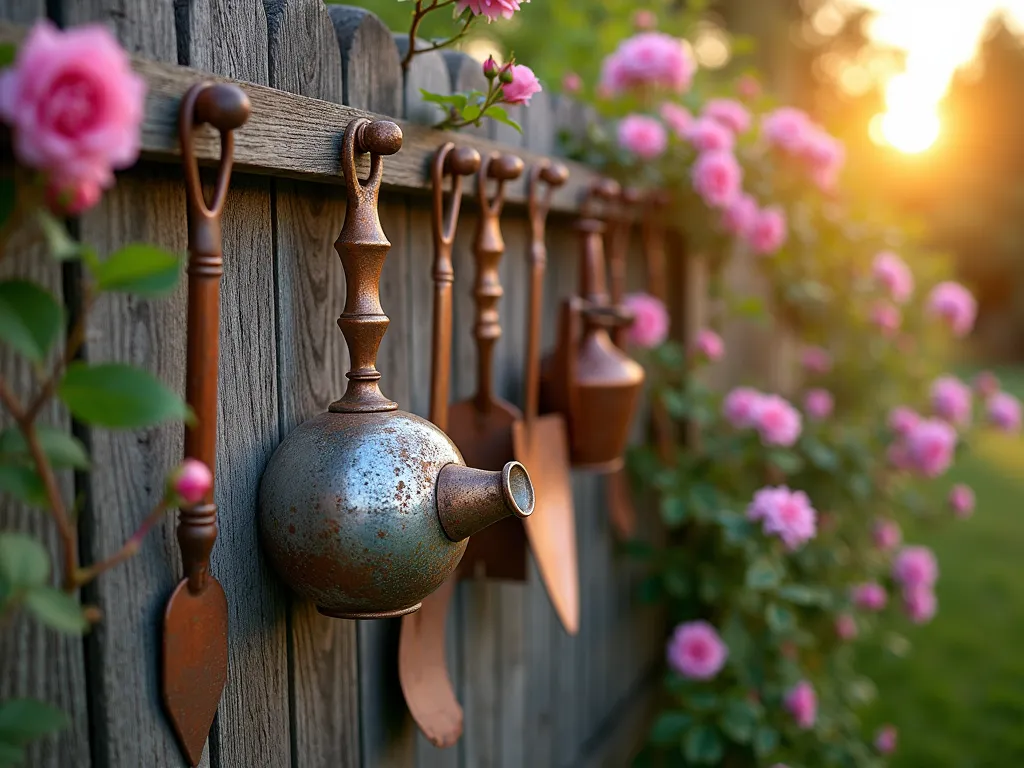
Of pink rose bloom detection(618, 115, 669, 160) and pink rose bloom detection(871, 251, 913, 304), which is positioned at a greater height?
pink rose bloom detection(618, 115, 669, 160)

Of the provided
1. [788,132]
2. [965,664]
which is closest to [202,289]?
[788,132]

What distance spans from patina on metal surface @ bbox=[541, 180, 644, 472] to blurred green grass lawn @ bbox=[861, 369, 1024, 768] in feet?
5.27

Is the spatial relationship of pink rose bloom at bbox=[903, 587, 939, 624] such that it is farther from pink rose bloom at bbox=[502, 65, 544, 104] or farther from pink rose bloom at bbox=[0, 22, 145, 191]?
pink rose bloom at bbox=[0, 22, 145, 191]

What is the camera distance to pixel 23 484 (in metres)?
0.58

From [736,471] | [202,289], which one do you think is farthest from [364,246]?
[736,471]

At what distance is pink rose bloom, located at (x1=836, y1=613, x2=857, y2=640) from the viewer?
2480 millimetres

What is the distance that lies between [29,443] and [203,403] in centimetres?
19

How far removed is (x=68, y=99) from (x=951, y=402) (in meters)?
2.92

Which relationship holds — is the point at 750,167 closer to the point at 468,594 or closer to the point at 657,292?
the point at 657,292

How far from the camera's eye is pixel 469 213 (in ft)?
4.58

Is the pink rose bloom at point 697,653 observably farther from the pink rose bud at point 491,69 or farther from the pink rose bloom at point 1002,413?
the pink rose bloom at point 1002,413

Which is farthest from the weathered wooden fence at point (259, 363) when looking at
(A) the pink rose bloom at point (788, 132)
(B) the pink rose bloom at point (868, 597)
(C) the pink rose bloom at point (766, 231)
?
(B) the pink rose bloom at point (868, 597)

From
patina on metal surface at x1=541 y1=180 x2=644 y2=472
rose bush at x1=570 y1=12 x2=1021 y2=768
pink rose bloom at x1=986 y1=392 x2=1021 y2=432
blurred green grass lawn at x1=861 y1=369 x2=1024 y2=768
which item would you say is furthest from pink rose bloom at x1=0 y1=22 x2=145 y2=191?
pink rose bloom at x1=986 y1=392 x2=1021 y2=432

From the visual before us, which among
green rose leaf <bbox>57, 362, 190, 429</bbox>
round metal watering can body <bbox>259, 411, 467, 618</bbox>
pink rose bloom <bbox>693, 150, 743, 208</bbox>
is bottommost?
round metal watering can body <bbox>259, 411, 467, 618</bbox>
